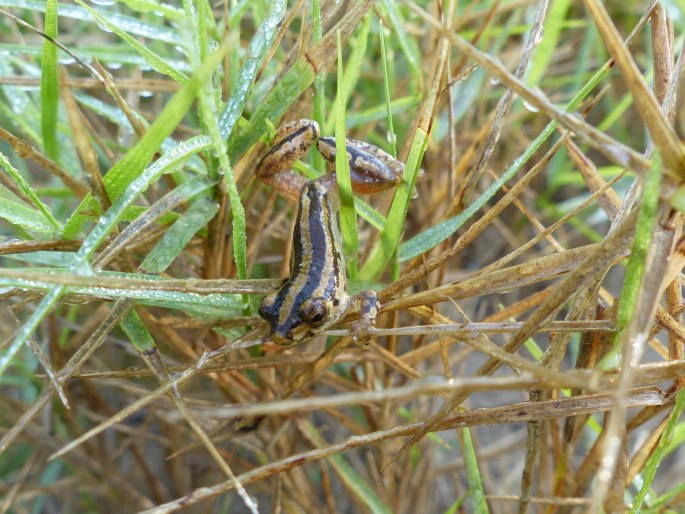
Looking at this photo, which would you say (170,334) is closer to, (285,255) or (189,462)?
(285,255)

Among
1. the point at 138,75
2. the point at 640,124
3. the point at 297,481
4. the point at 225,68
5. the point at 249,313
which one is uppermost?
the point at 138,75

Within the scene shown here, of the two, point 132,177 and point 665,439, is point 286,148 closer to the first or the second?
point 132,177

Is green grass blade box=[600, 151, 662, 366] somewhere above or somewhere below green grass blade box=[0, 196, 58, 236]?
below

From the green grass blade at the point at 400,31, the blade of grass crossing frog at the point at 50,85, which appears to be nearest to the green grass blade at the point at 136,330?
the blade of grass crossing frog at the point at 50,85

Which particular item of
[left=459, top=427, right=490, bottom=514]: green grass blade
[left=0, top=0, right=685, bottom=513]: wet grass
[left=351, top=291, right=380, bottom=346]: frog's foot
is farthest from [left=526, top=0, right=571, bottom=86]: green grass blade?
[left=459, top=427, right=490, bottom=514]: green grass blade

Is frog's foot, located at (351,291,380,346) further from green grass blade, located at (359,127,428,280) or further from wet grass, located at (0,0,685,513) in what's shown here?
green grass blade, located at (359,127,428,280)

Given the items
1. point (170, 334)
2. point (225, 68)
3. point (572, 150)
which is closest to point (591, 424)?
point (572, 150)

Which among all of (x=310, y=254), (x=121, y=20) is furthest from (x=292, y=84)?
(x=121, y=20)
